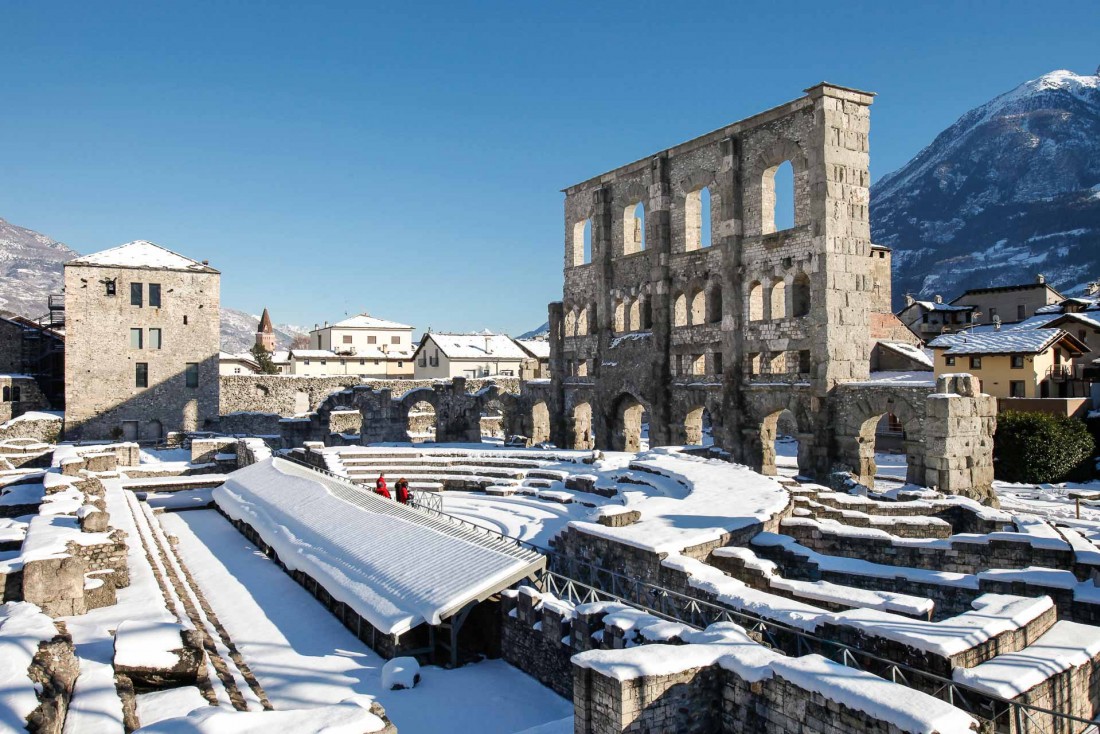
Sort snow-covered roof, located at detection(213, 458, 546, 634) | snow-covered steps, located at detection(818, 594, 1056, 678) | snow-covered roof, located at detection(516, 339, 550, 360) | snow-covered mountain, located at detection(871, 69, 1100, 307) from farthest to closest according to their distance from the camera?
1. snow-covered mountain, located at detection(871, 69, 1100, 307)
2. snow-covered roof, located at detection(516, 339, 550, 360)
3. snow-covered roof, located at detection(213, 458, 546, 634)
4. snow-covered steps, located at detection(818, 594, 1056, 678)

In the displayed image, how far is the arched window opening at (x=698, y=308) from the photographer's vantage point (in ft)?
103

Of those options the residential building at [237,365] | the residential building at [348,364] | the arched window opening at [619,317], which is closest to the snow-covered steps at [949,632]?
the arched window opening at [619,317]

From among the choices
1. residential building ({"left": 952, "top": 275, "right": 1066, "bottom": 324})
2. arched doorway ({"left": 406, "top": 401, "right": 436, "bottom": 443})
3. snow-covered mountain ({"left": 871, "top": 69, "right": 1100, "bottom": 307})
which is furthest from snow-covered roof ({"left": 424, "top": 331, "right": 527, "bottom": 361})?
snow-covered mountain ({"left": 871, "top": 69, "right": 1100, "bottom": 307})

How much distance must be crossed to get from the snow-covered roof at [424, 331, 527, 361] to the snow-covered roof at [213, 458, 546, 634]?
161 ft

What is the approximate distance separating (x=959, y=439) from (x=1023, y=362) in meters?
17.7

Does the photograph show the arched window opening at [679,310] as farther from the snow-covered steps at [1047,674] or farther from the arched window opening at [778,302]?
the snow-covered steps at [1047,674]

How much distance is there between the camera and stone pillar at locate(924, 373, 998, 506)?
21438 mm

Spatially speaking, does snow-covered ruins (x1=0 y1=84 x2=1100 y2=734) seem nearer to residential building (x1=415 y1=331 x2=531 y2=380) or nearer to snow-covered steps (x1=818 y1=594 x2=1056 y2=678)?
snow-covered steps (x1=818 y1=594 x2=1056 y2=678)

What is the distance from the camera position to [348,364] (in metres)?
78.6

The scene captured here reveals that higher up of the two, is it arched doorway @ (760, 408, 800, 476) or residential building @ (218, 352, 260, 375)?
residential building @ (218, 352, 260, 375)

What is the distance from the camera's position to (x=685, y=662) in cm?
782

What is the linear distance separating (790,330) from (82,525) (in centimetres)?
2187

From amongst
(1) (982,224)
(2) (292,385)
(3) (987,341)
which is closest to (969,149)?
(1) (982,224)

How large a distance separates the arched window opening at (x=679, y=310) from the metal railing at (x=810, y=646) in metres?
18.3
